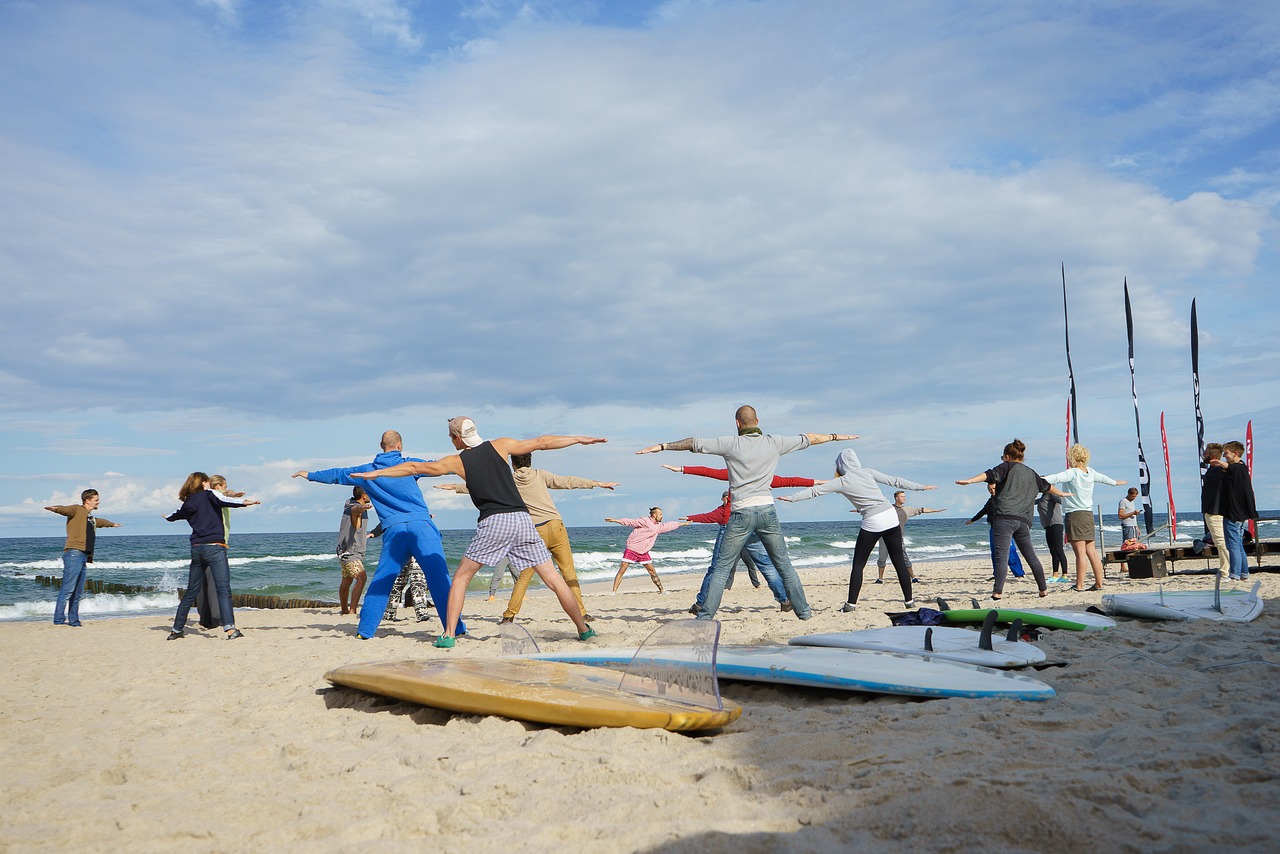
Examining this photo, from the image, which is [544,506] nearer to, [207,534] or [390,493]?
[390,493]

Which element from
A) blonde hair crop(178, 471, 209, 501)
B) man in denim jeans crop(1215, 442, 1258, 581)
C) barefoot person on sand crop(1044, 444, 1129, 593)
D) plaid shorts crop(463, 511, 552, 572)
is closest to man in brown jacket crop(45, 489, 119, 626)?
blonde hair crop(178, 471, 209, 501)

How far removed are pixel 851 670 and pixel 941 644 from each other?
1132mm

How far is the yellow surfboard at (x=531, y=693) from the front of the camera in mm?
3730

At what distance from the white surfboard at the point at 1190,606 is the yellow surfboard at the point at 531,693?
4758mm

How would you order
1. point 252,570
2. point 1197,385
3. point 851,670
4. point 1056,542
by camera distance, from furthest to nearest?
1. point 252,570
2. point 1197,385
3. point 1056,542
4. point 851,670

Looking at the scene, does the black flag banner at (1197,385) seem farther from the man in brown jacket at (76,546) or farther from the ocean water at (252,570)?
the man in brown jacket at (76,546)

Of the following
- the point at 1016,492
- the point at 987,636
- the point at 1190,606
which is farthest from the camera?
the point at 1016,492

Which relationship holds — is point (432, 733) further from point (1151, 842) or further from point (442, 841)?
point (1151, 842)

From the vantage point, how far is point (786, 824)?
2.54 meters

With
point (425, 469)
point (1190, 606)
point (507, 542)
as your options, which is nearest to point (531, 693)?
point (507, 542)

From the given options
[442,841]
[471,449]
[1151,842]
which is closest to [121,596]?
[471,449]

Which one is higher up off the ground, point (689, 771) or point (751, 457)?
point (751, 457)

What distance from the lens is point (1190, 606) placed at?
23.4 ft

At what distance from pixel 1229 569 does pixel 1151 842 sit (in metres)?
11.7
